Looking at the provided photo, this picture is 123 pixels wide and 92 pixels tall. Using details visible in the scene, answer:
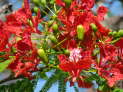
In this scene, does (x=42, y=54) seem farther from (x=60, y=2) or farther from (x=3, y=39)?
(x=60, y=2)

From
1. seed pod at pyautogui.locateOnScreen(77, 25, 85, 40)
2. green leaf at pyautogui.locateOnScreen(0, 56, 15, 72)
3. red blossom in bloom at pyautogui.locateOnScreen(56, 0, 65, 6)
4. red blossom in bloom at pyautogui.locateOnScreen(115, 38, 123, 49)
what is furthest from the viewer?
red blossom in bloom at pyautogui.locateOnScreen(56, 0, 65, 6)

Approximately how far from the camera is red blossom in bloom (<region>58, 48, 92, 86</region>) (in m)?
2.09

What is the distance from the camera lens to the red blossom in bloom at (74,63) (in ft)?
6.84

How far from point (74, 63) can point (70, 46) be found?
123 millimetres

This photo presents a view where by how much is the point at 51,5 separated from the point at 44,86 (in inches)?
21.2

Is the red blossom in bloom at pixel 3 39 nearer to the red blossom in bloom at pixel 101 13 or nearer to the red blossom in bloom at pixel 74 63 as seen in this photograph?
the red blossom in bloom at pixel 74 63

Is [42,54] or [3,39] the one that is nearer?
[42,54]

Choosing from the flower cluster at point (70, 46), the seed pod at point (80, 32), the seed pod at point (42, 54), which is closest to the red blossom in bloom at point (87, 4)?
the flower cluster at point (70, 46)

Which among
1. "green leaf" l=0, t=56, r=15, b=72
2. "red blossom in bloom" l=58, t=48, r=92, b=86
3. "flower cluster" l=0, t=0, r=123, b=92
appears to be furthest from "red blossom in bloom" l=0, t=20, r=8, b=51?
"red blossom in bloom" l=58, t=48, r=92, b=86

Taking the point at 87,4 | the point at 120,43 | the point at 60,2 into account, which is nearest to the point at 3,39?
the point at 60,2

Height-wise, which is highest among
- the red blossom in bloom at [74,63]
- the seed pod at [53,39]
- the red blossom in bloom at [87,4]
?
the red blossom in bloom at [87,4]

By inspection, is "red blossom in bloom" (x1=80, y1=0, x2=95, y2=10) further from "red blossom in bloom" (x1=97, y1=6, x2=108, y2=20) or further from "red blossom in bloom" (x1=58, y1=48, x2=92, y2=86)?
"red blossom in bloom" (x1=58, y1=48, x2=92, y2=86)

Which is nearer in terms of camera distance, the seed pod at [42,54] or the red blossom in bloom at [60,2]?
the seed pod at [42,54]

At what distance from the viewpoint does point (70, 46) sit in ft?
7.30
